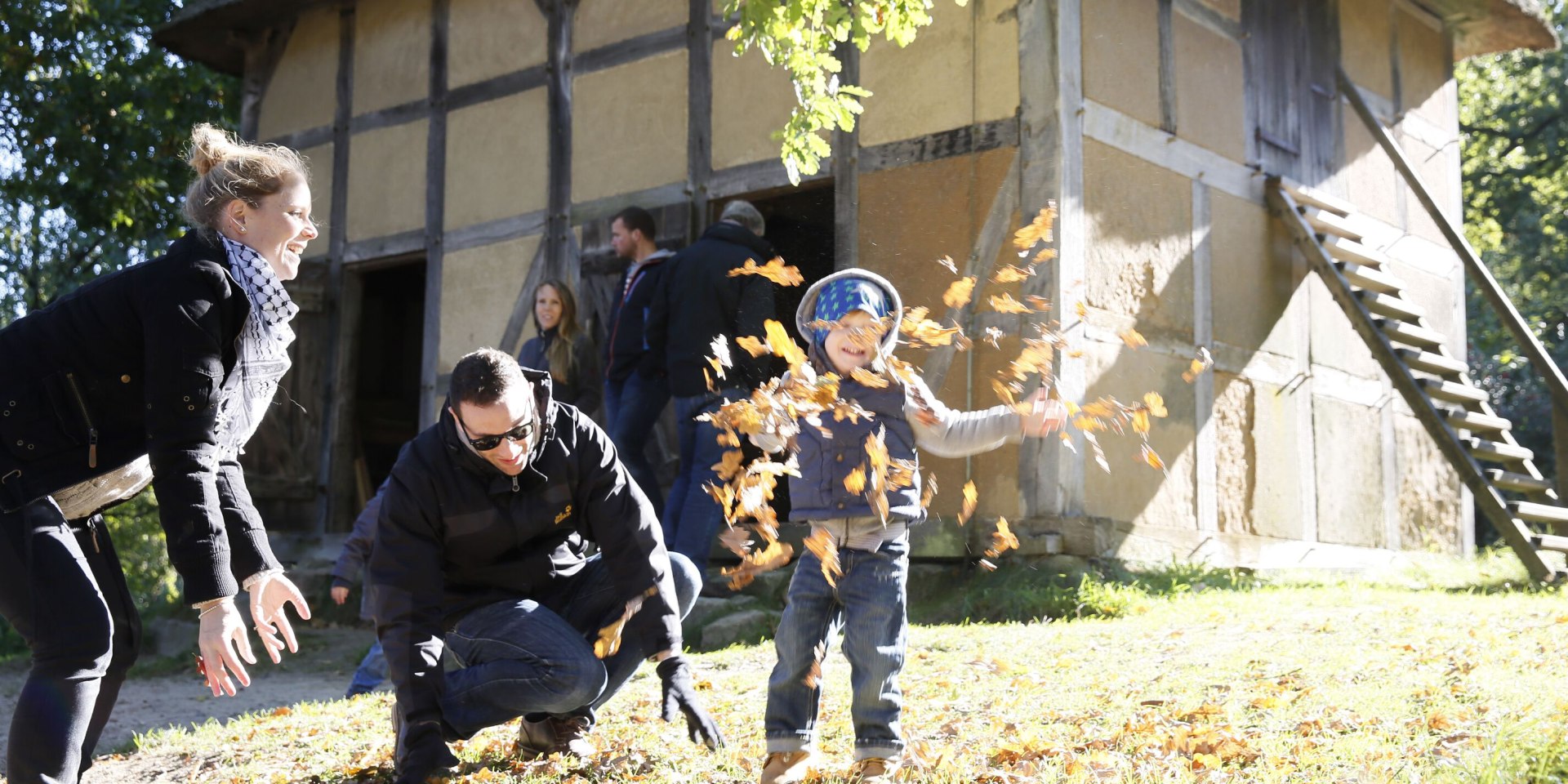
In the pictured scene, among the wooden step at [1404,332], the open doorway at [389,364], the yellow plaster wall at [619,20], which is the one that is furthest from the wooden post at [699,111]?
the open doorway at [389,364]

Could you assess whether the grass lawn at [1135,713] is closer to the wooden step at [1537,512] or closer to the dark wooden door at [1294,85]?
the wooden step at [1537,512]

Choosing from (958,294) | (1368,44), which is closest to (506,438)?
(958,294)

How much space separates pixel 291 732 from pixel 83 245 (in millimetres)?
16360

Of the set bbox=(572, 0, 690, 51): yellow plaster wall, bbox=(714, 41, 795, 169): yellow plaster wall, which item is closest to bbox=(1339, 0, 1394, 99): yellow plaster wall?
bbox=(714, 41, 795, 169): yellow plaster wall

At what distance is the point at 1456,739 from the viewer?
4090 millimetres

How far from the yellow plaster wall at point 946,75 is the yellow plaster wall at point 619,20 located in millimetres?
1593

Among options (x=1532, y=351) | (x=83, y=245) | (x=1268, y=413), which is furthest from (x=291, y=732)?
(x=83, y=245)

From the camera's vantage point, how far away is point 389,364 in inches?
561

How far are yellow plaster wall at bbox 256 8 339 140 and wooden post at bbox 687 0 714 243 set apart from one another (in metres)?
3.61

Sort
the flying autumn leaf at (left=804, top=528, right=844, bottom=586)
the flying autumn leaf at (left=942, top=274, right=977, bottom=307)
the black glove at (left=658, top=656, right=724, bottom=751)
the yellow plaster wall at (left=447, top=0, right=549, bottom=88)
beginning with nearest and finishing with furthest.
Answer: the flying autumn leaf at (left=804, top=528, right=844, bottom=586)
the black glove at (left=658, top=656, right=724, bottom=751)
the flying autumn leaf at (left=942, top=274, right=977, bottom=307)
the yellow plaster wall at (left=447, top=0, right=549, bottom=88)

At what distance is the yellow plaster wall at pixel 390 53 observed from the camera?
11.0 meters

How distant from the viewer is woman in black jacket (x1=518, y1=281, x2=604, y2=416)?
8422mm

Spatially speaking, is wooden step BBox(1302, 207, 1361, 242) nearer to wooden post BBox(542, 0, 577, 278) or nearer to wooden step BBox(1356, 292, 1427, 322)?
wooden step BBox(1356, 292, 1427, 322)

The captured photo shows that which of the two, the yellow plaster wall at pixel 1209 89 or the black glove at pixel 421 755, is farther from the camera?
the yellow plaster wall at pixel 1209 89
